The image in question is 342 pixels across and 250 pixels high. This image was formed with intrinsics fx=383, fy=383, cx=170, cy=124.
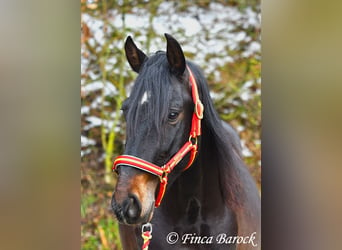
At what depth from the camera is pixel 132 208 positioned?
110 cm

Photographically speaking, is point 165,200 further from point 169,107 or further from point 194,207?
point 169,107

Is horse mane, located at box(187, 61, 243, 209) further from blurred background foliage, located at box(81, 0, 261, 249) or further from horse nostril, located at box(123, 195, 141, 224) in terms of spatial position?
horse nostril, located at box(123, 195, 141, 224)

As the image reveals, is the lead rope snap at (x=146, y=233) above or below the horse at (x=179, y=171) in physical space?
below

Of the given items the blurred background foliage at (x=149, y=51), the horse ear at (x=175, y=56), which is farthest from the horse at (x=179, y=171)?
the blurred background foliage at (x=149, y=51)

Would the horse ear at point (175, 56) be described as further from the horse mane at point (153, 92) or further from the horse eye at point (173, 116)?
the horse eye at point (173, 116)

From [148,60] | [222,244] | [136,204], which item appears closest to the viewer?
[136,204]

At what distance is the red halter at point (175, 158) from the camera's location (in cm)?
112

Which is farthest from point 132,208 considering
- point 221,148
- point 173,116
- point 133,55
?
point 133,55

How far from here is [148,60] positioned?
1.27 meters

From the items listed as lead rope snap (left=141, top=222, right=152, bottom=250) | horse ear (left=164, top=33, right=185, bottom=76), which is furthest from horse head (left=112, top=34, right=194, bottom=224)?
lead rope snap (left=141, top=222, right=152, bottom=250)

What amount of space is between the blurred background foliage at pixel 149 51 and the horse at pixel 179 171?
0.11 meters
